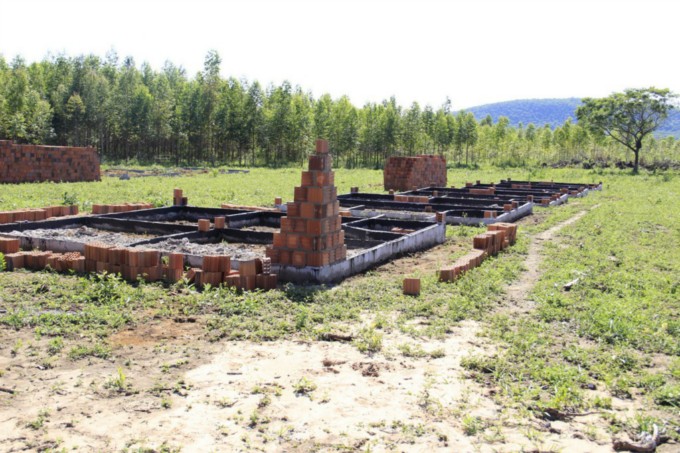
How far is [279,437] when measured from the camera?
374 cm

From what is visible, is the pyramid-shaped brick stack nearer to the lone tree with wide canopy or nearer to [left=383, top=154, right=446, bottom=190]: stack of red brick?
[left=383, top=154, right=446, bottom=190]: stack of red brick

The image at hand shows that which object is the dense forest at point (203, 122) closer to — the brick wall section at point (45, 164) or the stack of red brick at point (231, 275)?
the brick wall section at point (45, 164)

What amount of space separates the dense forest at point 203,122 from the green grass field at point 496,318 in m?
39.1

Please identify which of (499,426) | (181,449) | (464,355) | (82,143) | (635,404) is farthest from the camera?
(82,143)

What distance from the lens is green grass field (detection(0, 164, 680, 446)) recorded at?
4555 mm

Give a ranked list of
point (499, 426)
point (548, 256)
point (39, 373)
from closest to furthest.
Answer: point (499, 426)
point (39, 373)
point (548, 256)

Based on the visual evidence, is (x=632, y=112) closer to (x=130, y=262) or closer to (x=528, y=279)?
(x=528, y=279)

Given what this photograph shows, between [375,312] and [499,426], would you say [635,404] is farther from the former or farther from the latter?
[375,312]

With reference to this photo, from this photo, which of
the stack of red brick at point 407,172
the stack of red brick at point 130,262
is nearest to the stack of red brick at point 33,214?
the stack of red brick at point 130,262

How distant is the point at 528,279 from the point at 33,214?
947cm

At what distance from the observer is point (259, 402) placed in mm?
4227

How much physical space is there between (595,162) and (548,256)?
4523 centimetres

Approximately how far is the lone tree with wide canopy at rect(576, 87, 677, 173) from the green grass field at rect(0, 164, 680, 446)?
36253mm

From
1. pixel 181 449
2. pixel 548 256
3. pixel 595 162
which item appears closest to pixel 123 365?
pixel 181 449
